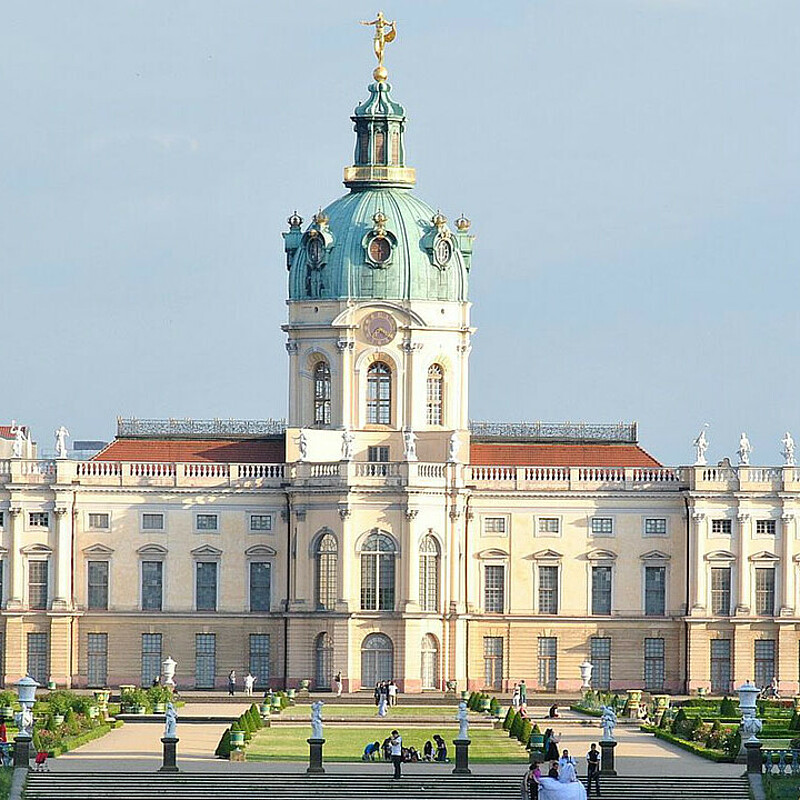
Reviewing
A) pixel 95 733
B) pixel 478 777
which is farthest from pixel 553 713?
pixel 478 777

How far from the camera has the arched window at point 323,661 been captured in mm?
146375

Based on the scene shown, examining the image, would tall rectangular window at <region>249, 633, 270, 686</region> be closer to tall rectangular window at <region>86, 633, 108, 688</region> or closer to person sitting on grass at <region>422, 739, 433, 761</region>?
tall rectangular window at <region>86, 633, 108, 688</region>

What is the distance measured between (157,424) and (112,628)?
9955 mm

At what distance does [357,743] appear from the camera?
388 feet

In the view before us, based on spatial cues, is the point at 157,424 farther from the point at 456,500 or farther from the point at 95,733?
the point at 95,733

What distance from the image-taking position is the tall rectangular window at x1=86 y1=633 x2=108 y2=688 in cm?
14875

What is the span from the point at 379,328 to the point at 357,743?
34.6m

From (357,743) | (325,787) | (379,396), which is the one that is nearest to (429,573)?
(379,396)

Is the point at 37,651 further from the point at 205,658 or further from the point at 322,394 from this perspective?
the point at 322,394

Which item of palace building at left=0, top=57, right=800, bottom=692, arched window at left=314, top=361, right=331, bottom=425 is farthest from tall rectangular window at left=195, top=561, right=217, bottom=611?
arched window at left=314, top=361, right=331, bottom=425

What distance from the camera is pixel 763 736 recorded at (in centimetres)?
11862

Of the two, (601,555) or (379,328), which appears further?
(601,555)

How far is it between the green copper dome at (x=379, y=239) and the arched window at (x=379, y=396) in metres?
3.20

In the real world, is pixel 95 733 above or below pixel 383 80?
below
